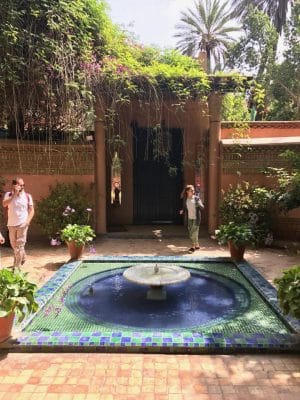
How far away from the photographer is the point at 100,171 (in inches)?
384

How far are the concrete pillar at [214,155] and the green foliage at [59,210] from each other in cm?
334

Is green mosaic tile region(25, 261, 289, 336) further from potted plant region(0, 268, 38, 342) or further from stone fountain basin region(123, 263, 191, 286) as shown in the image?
stone fountain basin region(123, 263, 191, 286)

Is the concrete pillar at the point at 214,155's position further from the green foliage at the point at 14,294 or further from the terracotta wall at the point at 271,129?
the green foliage at the point at 14,294

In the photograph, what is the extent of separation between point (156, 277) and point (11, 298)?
7.63 feet

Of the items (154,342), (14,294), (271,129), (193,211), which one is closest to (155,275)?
(154,342)

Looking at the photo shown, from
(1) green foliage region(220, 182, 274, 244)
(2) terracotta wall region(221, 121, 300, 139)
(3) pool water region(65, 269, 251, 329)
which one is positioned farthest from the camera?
(2) terracotta wall region(221, 121, 300, 139)

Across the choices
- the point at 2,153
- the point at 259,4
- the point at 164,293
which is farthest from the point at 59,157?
the point at 259,4

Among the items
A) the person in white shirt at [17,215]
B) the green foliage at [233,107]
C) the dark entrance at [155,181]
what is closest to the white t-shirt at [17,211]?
the person in white shirt at [17,215]

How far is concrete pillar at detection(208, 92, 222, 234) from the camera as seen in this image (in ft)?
31.9

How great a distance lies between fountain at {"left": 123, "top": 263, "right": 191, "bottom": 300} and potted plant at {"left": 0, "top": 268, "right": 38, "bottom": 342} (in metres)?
1.84

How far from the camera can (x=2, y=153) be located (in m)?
9.16

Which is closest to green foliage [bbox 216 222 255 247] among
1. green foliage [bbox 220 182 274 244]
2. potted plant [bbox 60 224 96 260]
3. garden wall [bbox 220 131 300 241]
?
green foliage [bbox 220 182 274 244]

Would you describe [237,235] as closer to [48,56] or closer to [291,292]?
[291,292]

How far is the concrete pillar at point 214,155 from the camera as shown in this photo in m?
9.72
